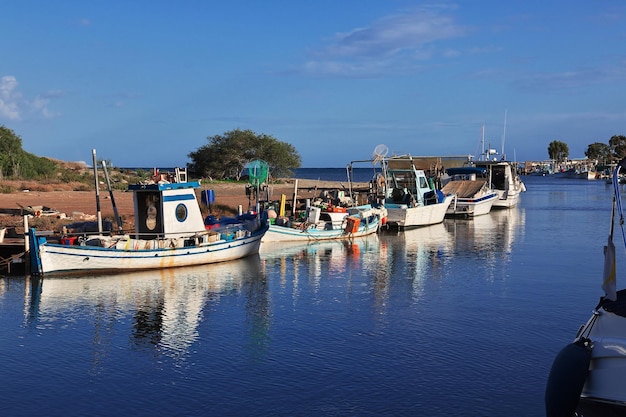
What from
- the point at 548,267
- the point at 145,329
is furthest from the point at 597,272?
the point at 145,329

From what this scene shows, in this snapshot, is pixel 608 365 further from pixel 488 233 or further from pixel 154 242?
pixel 488 233

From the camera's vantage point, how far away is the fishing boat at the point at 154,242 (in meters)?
22.1

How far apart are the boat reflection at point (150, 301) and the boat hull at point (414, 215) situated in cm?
1518

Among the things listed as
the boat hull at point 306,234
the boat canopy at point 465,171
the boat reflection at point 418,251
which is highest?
the boat canopy at point 465,171

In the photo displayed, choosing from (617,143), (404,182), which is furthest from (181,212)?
(617,143)

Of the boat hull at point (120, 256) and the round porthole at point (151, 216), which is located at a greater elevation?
the round porthole at point (151, 216)

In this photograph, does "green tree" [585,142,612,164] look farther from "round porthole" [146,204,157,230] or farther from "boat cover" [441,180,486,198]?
"round porthole" [146,204,157,230]

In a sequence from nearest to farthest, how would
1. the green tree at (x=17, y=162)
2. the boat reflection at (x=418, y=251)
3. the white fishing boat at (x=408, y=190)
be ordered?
the boat reflection at (x=418, y=251) < the white fishing boat at (x=408, y=190) < the green tree at (x=17, y=162)

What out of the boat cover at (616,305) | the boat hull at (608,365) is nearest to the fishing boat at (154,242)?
the boat cover at (616,305)

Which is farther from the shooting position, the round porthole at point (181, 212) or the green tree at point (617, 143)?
the green tree at point (617, 143)

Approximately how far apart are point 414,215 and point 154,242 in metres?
19.3

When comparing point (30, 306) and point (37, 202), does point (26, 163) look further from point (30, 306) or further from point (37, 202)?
point (30, 306)

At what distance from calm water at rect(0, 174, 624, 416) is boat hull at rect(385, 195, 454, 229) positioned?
35.8 feet

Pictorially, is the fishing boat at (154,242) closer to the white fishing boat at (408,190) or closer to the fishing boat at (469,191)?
the white fishing boat at (408,190)
